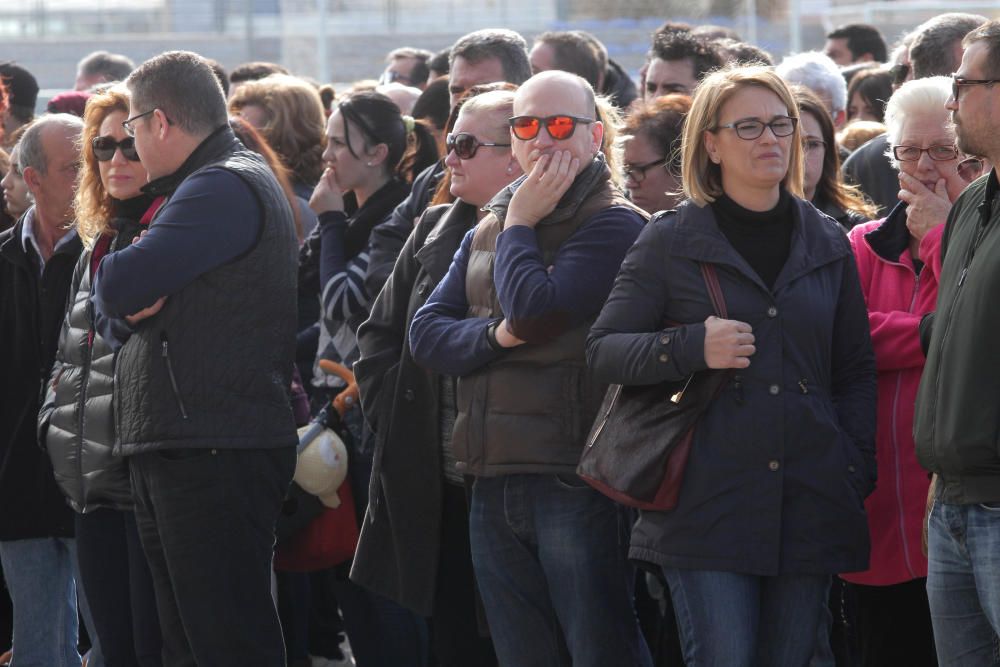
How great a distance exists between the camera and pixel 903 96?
162 inches

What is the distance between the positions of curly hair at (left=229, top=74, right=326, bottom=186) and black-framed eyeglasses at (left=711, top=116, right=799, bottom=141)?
10.7 feet

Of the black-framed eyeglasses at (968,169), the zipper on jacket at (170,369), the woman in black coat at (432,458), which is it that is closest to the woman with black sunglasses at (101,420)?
the zipper on jacket at (170,369)

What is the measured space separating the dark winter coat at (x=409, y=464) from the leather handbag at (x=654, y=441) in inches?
34.0

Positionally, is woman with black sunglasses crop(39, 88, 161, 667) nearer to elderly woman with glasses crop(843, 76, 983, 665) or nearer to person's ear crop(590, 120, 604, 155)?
person's ear crop(590, 120, 604, 155)

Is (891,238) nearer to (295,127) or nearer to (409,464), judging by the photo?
(409,464)

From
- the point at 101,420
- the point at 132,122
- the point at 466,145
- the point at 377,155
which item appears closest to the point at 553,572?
the point at 466,145

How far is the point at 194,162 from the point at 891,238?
2.04 metres

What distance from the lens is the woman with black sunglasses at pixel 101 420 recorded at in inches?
176

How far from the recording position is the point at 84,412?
4520 millimetres

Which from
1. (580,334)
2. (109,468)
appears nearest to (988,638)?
(580,334)

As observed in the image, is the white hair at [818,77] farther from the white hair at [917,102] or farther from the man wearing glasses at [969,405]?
the man wearing glasses at [969,405]

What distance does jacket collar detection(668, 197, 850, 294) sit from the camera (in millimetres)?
3543

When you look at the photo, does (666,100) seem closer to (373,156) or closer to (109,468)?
(373,156)

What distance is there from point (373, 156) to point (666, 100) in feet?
4.22
